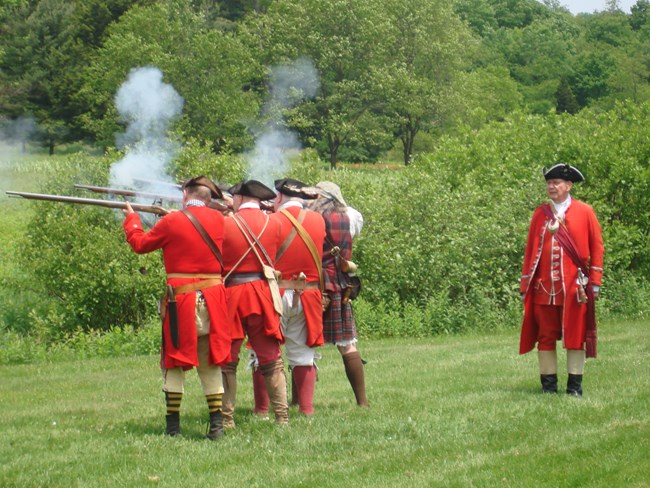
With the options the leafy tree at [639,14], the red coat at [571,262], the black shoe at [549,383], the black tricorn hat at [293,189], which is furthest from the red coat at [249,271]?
the leafy tree at [639,14]

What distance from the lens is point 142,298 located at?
18.0 m

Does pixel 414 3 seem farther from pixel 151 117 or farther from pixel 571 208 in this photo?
pixel 571 208

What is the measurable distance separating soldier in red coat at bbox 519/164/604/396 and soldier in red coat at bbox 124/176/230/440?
124 inches

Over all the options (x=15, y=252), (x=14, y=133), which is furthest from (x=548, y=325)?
(x=15, y=252)

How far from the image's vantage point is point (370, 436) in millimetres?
8094

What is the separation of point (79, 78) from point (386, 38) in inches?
607

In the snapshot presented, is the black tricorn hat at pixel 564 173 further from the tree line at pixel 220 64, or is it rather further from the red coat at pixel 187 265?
the tree line at pixel 220 64

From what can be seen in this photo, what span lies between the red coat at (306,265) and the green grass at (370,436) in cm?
76

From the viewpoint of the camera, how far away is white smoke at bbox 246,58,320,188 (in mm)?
20469

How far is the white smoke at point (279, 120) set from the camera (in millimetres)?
20469

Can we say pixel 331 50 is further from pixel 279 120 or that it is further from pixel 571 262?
pixel 571 262

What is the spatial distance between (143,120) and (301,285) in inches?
272

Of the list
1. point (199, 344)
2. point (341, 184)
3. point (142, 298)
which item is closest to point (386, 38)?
point (341, 184)

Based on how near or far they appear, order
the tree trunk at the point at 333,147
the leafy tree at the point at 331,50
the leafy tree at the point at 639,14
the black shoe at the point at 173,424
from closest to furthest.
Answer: the black shoe at the point at 173,424 → the leafy tree at the point at 331,50 → the tree trunk at the point at 333,147 → the leafy tree at the point at 639,14
